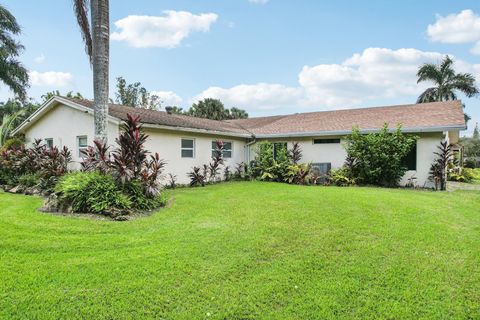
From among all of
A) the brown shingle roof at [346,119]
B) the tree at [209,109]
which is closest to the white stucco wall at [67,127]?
the brown shingle roof at [346,119]

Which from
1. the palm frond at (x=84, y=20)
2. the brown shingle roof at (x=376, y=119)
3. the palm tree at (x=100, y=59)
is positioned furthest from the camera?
the brown shingle roof at (x=376, y=119)

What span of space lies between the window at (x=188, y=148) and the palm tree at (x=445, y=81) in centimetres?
2361

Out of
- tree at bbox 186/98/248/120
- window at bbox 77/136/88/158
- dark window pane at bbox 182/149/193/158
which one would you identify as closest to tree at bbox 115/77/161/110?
tree at bbox 186/98/248/120

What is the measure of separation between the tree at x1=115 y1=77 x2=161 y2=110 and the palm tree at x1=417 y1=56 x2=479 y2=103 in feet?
95.0

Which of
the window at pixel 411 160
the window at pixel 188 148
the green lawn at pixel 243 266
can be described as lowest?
the green lawn at pixel 243 266

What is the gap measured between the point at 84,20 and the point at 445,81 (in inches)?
1117

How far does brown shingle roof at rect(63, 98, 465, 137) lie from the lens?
1266 cm

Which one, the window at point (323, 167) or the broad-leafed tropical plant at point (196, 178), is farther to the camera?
the window at point (323, 167)

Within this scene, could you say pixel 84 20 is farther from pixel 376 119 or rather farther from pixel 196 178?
pixel 376 119

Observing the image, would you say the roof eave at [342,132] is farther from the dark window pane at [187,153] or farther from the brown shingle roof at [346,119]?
the dark window pane at [187,153]

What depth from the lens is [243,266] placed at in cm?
426

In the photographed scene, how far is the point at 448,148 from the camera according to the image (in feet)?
39.7

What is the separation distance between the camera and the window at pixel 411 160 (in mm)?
13070

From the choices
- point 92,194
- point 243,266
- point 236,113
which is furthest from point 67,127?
point 236,113
